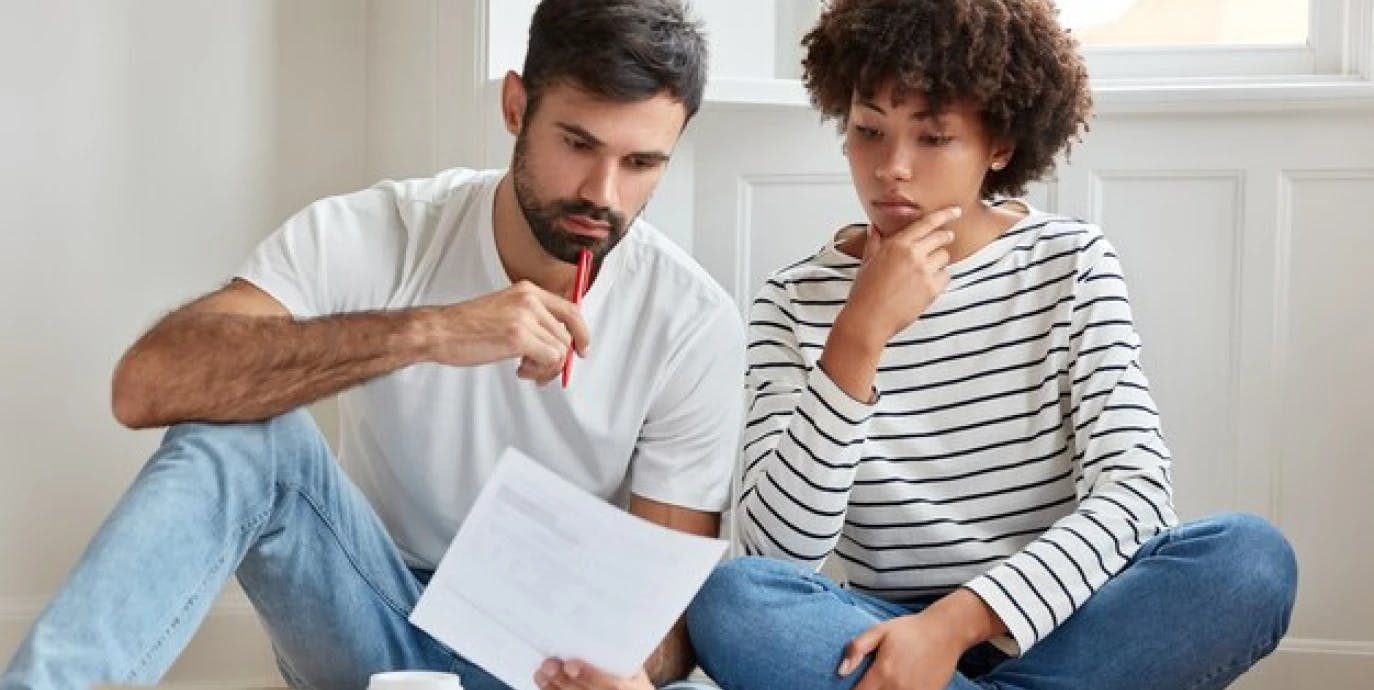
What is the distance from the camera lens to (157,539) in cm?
152

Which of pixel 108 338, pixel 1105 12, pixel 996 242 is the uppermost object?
pixel 1105 12

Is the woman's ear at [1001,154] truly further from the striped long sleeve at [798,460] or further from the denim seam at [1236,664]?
the denim seam at [1236,664]

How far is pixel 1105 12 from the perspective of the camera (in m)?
2.68

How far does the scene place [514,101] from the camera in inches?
77.5

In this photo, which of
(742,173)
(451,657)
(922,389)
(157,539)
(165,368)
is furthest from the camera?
(742,173)

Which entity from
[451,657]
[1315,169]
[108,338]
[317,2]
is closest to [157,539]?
[451,657]

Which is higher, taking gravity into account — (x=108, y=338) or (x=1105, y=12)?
(x=1105, y=12)

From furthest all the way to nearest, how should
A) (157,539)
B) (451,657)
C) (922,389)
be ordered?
(922,389) → (451,657) → (157,539)

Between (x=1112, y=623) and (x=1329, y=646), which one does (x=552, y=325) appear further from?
(x=1329, y=646)

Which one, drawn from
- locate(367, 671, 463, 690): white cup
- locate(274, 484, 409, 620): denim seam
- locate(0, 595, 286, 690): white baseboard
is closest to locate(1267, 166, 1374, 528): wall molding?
locate(274, 484, 409, 620): denim seam

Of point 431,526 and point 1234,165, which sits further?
point 1234,165

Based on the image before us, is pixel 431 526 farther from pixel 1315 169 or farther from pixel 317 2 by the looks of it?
pixel 1315 169

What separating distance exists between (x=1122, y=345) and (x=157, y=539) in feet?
2.99

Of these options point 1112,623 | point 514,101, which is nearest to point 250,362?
point 514,101
